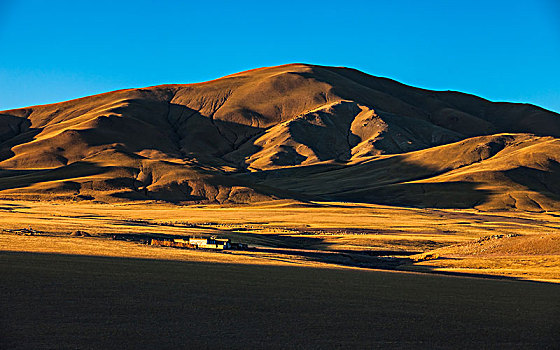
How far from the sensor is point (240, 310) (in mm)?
20188

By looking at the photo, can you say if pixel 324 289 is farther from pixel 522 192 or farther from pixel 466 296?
pixel 522 192

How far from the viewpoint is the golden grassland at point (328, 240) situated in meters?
40.8

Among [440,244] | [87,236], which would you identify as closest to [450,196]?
[440,244]

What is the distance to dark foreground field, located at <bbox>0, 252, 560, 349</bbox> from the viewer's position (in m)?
16.5

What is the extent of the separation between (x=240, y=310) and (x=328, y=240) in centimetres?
5523

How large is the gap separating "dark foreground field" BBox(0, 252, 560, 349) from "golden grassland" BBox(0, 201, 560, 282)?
937 centimetres

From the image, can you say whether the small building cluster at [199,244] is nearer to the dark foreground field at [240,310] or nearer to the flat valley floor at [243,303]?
the flat valley floor at [243,303]

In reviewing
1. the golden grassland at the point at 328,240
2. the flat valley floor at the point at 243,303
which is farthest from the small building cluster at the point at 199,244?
the flat valley floor at the point at 243,303

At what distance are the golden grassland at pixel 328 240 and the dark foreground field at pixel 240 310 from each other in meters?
9.37

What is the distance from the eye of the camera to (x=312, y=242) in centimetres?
7212

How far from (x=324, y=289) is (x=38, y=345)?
14125 millimetres

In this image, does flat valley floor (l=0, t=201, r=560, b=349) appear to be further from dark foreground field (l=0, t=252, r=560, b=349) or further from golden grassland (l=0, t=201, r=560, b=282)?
golden grassland (l=0, t=201, r=560, b=282)

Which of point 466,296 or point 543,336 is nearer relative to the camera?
point 543,336

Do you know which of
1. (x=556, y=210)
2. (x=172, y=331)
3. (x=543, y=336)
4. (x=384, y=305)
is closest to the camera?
(x=172, y=331)
